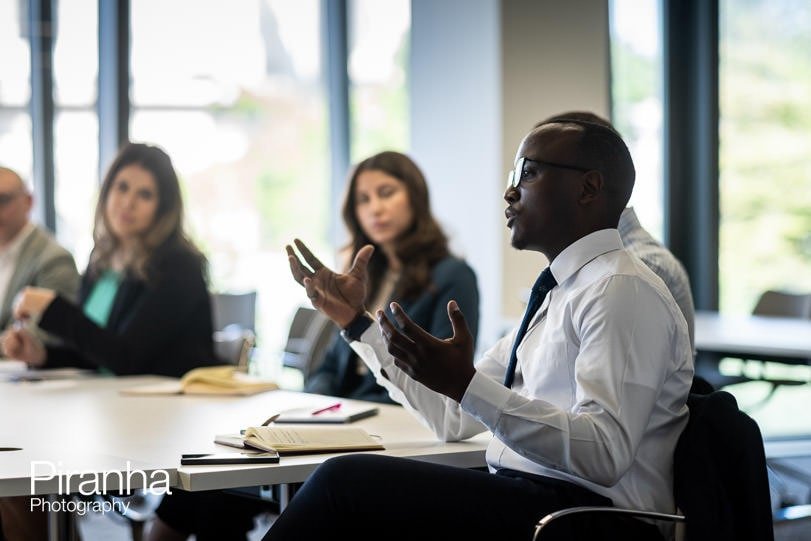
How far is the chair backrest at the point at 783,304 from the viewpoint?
5.35m

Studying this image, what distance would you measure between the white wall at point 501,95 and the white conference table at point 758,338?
4.17ft

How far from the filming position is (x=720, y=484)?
186 cm

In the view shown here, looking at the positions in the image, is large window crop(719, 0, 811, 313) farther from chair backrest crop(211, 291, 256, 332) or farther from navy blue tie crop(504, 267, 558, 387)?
navy blue tie crop(504, 267, 558, 387)

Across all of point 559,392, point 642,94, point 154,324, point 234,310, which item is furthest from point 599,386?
point 642,94

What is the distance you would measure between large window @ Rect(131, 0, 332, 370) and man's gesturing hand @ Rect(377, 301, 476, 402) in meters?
5.29

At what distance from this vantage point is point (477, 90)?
6223mm

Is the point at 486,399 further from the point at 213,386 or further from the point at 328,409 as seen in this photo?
the point at 213,386

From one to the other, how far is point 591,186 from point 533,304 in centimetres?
27

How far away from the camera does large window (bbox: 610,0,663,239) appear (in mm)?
7039

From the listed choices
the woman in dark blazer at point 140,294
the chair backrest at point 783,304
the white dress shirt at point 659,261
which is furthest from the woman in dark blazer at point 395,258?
the chair backrest at point 783,304

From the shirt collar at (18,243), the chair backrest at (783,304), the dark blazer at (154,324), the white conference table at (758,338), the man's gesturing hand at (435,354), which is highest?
the shirt collar at (18,243)

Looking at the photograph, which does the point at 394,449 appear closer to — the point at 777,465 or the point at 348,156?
the point at 777,465

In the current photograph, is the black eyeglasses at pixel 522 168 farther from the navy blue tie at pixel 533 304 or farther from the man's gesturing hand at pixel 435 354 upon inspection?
the man's gesturing hand at pixel 435 354

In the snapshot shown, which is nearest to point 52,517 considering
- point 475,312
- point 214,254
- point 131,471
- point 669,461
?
point 131,471
